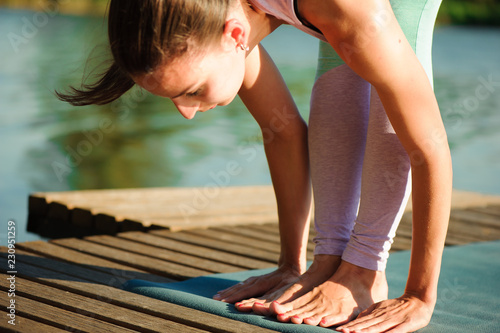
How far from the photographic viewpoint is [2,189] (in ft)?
14.1

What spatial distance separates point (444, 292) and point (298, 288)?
0.47 m

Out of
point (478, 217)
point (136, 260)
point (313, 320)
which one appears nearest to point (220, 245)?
point (136, 260)

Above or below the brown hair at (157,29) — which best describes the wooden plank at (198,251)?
below

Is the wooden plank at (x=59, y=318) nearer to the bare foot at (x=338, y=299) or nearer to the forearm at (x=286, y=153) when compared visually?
the bare foot at (x=338, y=299)

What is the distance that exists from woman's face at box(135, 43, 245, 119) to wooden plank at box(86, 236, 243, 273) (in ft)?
2.35

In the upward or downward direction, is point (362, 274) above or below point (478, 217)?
above

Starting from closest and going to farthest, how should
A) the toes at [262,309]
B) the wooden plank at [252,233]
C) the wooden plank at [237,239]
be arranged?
the toes at [262,309]
the wooden plank at [237,239]
the wooden plank at [252,233]

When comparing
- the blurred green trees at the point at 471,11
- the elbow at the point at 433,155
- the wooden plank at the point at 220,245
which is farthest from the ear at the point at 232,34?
the blurred green trees at the point at 471,11

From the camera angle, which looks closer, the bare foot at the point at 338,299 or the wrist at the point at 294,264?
the bare foot at the point at 338,299

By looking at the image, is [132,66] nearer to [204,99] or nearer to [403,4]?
[204,99]

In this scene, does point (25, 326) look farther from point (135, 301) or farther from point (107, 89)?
point (107, 89)

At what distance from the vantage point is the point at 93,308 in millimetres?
1456

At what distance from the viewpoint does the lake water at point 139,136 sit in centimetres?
497

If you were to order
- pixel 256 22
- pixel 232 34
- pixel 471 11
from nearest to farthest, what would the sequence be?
1. pixel 232 34
2. pixel 256 22
3. pixel 471 11
